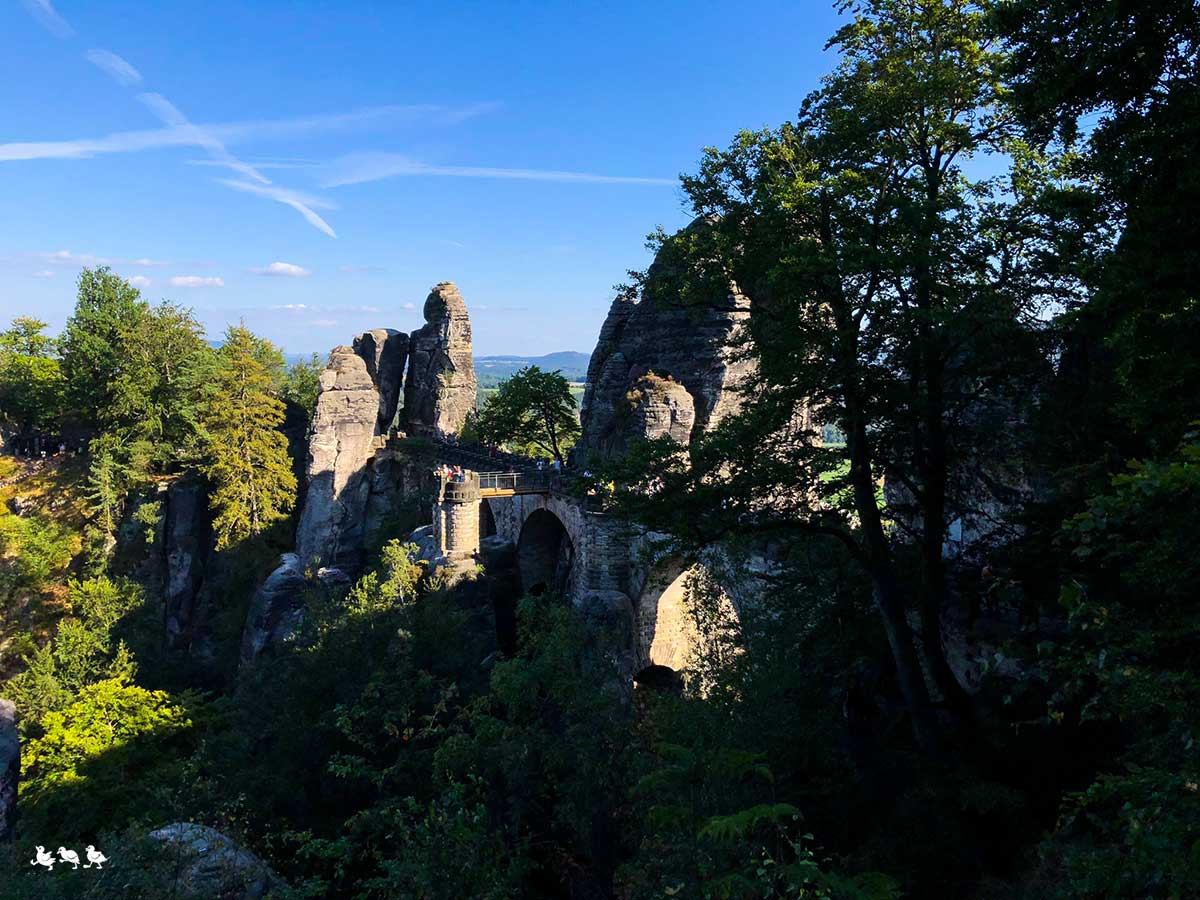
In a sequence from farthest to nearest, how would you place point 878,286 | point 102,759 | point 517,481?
point 517,481
point 102,759
point 878,286

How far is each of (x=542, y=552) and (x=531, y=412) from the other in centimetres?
1066

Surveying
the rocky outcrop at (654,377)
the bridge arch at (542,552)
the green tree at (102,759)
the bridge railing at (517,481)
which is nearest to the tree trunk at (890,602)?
the rocky outcrop at (654,377)

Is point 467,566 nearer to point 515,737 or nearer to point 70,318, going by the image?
point 515,737

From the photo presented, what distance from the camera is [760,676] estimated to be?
38.4ft

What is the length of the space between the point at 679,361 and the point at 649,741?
52.8 feet

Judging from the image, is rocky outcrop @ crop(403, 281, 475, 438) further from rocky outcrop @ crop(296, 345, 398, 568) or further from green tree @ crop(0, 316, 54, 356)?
green tree @ crop(0, 316, 54, 356)

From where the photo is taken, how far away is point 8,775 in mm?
16266

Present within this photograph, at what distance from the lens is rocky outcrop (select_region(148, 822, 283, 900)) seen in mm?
8922

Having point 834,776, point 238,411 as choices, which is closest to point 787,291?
point 834,776

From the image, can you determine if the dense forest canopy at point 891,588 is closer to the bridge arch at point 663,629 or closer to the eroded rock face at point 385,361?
the bridge arch at point 663,629

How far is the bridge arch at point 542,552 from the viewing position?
28.0 metres

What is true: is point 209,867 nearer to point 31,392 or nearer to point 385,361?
point 385,361

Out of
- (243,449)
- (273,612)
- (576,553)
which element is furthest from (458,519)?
(243,449)

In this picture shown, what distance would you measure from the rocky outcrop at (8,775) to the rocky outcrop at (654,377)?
15725mm
